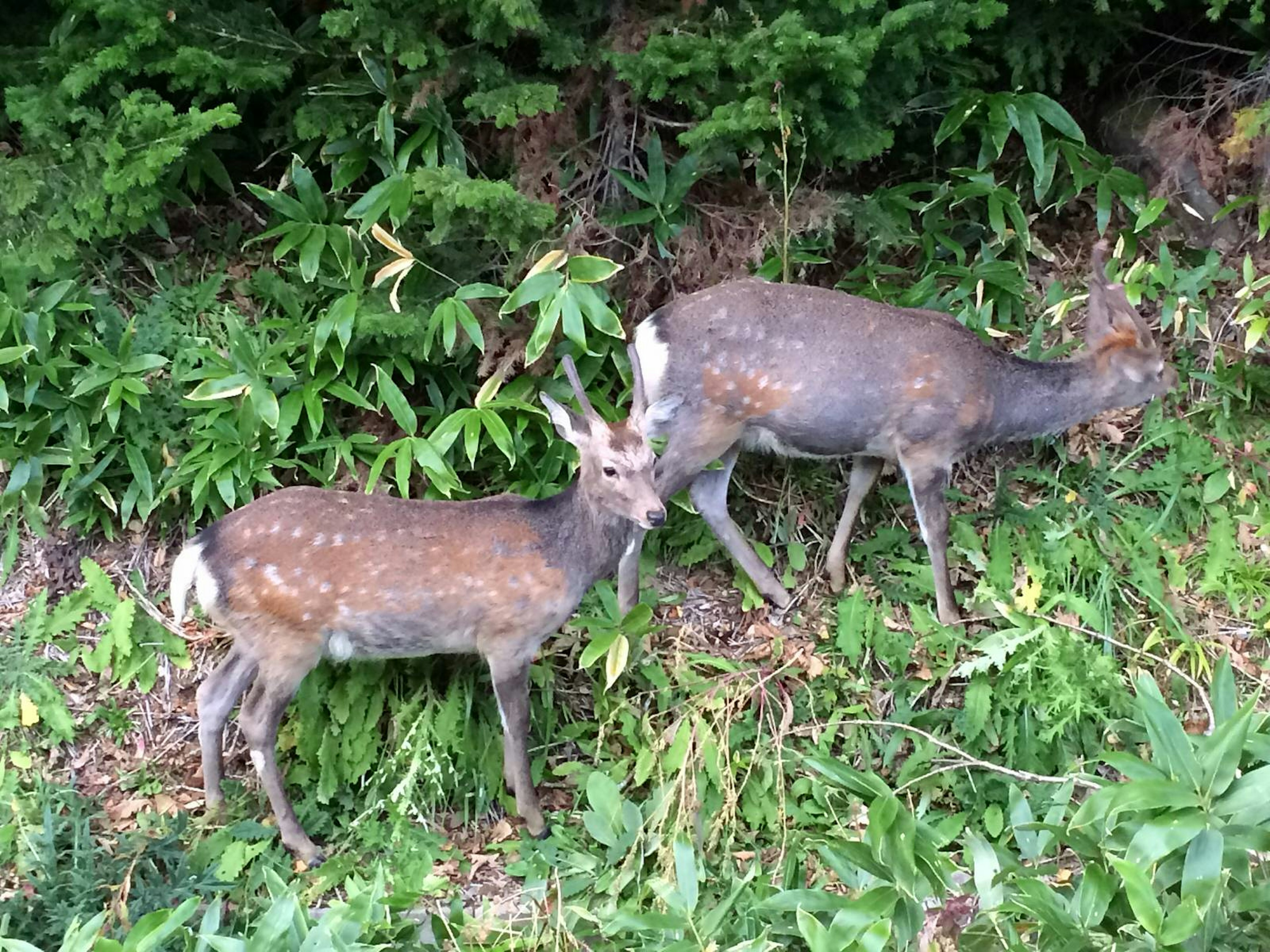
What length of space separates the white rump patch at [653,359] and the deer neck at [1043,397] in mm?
1514

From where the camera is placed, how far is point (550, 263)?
4.76m

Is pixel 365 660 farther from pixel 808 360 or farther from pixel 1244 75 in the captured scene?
pixel 1244 75

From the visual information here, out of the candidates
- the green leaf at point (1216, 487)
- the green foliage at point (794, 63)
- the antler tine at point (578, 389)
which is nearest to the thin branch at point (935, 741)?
the antler tine at point (578, 389)

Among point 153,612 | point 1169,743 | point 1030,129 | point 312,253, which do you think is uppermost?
point 1030,129

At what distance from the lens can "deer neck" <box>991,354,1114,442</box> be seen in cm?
493

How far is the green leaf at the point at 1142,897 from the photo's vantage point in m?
2.35

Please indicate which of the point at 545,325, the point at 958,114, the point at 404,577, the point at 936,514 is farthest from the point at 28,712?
the point at 958,114

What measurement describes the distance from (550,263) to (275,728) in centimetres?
224

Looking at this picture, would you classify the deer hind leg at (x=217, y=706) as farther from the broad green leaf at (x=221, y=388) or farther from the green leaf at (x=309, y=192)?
the green leaf at (x=309, y=192)

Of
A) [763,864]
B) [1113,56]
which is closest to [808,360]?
[763,864]

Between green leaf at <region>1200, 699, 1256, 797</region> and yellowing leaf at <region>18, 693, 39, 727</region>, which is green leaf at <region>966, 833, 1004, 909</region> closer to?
green leaf at <region>1200, 699, 1256, 797</region>

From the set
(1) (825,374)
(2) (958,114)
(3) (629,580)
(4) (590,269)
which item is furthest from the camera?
(2) (958,114)

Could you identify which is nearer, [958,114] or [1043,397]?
[1043,397]

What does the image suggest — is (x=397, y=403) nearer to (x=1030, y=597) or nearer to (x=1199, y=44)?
(x=1030, y=597)
